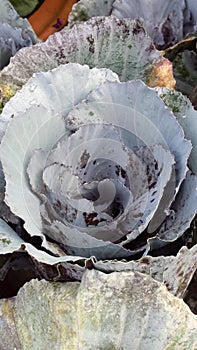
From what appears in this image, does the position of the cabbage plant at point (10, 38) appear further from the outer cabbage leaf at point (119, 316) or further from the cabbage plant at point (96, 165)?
the outer cabbage leaf at point (119, 316)

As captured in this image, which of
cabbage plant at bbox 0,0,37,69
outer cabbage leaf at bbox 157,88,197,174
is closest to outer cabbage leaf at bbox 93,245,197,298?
outer cabbage leaf at bbox 157,88,197,174

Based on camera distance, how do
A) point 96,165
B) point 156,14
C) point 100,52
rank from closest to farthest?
point 96,165 < point 100,52 < point 156,14

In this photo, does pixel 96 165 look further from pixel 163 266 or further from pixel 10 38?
pixel 10 38

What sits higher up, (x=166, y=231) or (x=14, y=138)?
(x=14, y=138)

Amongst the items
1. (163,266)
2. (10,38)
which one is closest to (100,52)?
(10,38)

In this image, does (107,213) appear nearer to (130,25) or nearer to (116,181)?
(116,181)

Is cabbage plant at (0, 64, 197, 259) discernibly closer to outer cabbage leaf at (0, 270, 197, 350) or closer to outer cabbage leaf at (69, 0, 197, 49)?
outer cabbage leaf at (0, 270, 197, 350)

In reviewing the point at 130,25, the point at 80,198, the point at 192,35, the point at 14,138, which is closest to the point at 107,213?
the point at 80,198
